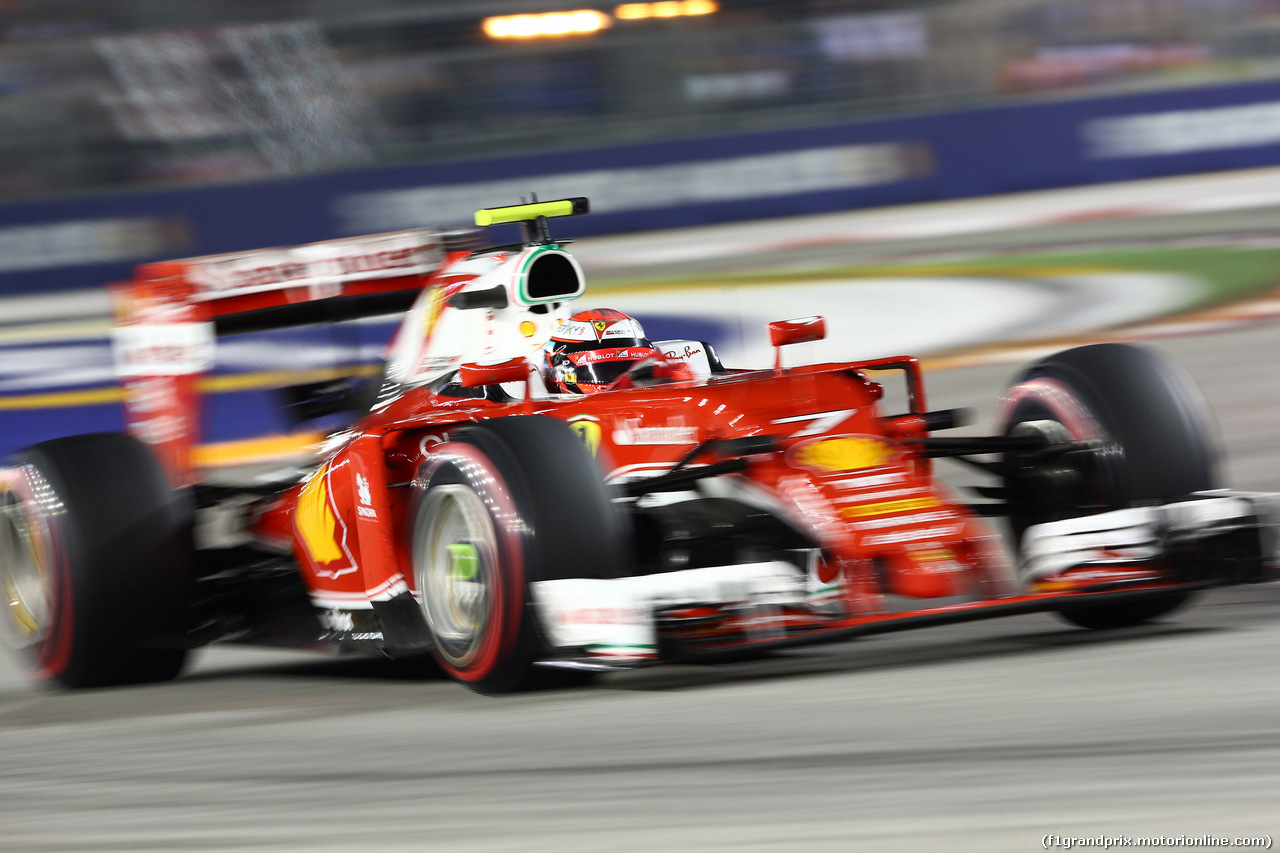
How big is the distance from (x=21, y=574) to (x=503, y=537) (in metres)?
2.79

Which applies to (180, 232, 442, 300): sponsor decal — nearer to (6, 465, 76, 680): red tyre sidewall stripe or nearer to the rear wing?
the rear wing

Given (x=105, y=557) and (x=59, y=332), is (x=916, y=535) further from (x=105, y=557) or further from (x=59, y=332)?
(x=59, y=332)

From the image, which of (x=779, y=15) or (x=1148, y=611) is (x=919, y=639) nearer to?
(x=1148, y=611)

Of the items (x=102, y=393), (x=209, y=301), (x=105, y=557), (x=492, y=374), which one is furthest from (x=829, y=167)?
(x=492, y=374)

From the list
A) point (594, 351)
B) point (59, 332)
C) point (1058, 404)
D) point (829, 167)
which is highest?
point (829, 167)

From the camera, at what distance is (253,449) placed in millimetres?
11148

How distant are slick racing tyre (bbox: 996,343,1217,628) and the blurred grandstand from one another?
14722mm

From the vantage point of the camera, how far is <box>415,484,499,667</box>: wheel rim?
4637mm

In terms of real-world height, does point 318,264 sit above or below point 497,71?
below

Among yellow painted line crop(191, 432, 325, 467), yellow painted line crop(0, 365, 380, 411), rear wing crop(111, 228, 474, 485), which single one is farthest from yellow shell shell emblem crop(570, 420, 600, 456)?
yellow painted line crop(0, 365, 380, 411)

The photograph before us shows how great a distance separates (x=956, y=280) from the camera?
611 inches

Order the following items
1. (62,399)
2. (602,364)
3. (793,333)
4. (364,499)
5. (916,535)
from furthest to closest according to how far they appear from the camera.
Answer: (62,399) < (602,364) < (793,333) < (364,499) < (916,535)

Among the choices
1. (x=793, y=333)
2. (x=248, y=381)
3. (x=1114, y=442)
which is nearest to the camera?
(x=1114, y=442)

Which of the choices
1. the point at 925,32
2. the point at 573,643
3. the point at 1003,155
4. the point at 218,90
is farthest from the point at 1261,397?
the point at 218,90
